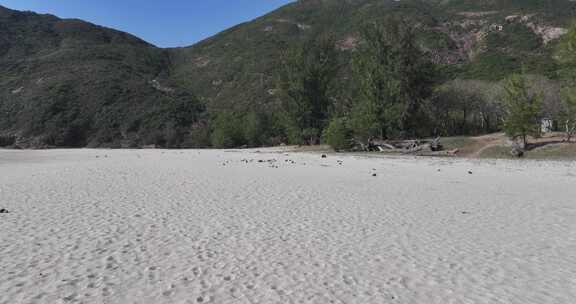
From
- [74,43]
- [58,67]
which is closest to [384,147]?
[58,67]

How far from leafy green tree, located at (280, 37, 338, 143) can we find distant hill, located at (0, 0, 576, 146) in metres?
11.9

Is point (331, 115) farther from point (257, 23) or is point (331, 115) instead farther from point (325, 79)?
point (257, 23)

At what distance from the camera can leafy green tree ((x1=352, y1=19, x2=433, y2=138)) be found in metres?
40.7

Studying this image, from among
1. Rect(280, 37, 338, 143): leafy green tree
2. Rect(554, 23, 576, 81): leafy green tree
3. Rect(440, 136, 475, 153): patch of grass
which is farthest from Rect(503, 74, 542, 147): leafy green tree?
Rect(280, 37, 338, 143): leafy green tree

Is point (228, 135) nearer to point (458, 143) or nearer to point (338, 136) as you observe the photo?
point (338, 136)

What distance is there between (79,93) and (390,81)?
8522 cm

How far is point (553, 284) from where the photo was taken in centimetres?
494

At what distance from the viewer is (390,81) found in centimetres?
4131

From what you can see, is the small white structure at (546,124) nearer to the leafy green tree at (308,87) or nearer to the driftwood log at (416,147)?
→ the driftwood log at (416,147)

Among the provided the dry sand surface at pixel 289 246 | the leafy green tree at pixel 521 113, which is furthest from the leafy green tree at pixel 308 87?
the dry sand surface at pixel 289 246

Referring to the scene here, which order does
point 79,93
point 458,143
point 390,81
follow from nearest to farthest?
point 458,143 < point 390,81 < point 79,93

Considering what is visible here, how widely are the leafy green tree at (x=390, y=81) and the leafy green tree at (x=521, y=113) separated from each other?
435 inches

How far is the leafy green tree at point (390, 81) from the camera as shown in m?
40.7

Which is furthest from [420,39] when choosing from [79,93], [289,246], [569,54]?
[289,246]
